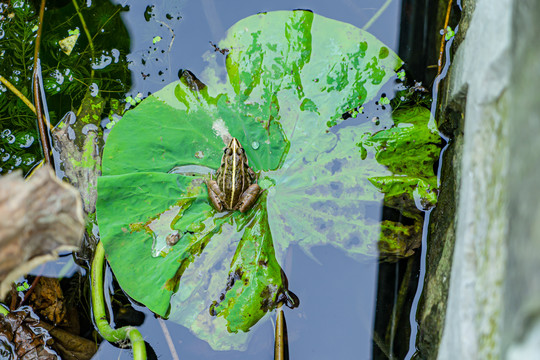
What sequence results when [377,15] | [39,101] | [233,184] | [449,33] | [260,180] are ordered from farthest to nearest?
[39,101]
[377,15]
[449,33]
[260,180]
[233,184]

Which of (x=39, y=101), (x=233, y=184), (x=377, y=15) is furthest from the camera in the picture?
(x=39, y=101)

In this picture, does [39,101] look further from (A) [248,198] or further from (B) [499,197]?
(B) [499,197]

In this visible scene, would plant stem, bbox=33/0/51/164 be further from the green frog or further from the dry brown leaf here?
the dry brown leaf

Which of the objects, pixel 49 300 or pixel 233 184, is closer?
pixel 233 184

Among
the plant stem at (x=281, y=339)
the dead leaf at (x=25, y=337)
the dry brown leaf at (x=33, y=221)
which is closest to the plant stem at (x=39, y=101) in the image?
the dead leaf at (x=25, y=337)

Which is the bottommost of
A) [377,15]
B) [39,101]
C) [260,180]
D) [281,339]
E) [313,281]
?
[281,339]

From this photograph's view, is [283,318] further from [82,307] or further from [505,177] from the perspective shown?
[505,177]

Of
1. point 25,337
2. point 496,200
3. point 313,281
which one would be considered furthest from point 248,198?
point 25,337

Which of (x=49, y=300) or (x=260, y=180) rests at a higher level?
(x=260, y=180)
